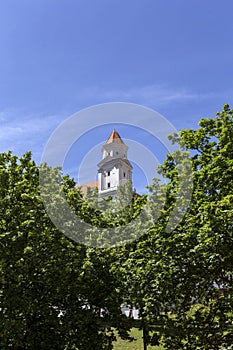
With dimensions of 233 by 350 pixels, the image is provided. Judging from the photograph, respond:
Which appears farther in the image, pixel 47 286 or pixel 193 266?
pixel 47 286

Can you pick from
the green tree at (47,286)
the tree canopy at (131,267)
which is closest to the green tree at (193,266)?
the tree canopy at (131,267)

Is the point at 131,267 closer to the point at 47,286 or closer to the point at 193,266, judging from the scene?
the point at 193,266

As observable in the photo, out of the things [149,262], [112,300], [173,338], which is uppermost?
[149,262]

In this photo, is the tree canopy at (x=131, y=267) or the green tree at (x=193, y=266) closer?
the green tree at (x=193, y=266)

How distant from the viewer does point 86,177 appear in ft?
49.0

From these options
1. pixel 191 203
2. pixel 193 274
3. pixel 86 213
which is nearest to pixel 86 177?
pixel 86 213

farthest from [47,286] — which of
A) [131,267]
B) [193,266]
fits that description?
[193,266]

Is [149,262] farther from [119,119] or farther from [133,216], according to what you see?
[119,119]

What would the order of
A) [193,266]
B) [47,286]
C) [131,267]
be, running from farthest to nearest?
[47,286] < [131,267] < [193,266]

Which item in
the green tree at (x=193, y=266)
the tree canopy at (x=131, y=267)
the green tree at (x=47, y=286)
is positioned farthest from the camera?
the green tree at (x=47, y=286)

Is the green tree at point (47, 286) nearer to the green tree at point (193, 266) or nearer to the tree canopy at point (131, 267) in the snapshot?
the tree canopy at point (131, 267)

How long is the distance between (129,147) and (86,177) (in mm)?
2236

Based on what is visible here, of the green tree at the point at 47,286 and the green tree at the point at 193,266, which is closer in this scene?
the green tree at the point at 193,266

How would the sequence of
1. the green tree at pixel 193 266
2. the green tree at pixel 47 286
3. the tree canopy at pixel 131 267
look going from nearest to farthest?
the green tree at pixel 193 266 < the tree canopy at pixel 131 267 < the green tree at pixel 47 286
